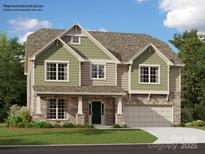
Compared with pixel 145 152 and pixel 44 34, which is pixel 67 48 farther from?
pixel 145 152

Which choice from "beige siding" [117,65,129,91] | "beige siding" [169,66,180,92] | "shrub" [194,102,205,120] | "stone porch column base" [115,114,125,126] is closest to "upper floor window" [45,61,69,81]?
"beige siding" [117,65,129,91]

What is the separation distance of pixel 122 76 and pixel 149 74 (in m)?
2.52

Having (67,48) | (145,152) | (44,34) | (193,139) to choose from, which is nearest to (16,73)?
(44,34)

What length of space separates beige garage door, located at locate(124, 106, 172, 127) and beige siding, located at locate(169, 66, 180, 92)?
74.6 inches

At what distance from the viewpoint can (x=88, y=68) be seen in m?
40.4

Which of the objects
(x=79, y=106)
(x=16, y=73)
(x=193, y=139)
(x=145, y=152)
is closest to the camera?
(x=145, y=152)

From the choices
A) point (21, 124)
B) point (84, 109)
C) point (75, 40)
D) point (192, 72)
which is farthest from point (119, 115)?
point (192, 72)

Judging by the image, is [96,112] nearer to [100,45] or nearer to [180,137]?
[100,45]

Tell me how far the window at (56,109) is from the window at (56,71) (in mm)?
1929

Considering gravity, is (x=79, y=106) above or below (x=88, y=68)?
below

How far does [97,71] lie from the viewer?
40688mm

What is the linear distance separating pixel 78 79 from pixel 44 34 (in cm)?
632

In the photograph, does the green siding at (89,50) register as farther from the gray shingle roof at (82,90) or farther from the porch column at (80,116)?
the porch column at (80,116)

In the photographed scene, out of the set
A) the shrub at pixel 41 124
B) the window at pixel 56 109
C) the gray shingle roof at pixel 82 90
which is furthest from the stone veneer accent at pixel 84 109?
the shrub at pixel 41 124
